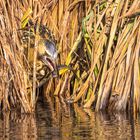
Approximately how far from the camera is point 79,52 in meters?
9.27

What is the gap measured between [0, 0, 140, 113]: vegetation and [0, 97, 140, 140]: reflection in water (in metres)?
0.25

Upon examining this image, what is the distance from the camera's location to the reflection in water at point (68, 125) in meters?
6.56

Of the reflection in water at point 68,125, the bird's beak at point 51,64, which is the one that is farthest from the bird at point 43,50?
the reflection in water at point 68,125

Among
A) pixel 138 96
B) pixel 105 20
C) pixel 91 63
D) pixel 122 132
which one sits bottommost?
pixel 122 132

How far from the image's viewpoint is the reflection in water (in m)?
6.56

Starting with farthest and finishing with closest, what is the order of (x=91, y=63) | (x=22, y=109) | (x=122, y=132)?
1. (x=91, y=63)
2. (x=22, y=109)
3. (x=122, y=132)

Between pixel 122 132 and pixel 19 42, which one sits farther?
pixel 19 42

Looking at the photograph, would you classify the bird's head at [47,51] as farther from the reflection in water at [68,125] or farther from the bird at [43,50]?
the reflection in water at [68,125]

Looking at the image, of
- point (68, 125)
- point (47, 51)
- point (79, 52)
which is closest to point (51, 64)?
point (47, 51)

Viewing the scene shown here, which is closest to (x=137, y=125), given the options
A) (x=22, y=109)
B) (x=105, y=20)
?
(x=22, y=109)

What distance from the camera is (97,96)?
8328 mm

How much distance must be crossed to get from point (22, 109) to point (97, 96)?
1.12m

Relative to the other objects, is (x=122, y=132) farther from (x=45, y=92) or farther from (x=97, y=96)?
(x=45, y=92)

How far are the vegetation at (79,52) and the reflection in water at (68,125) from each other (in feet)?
0.82
